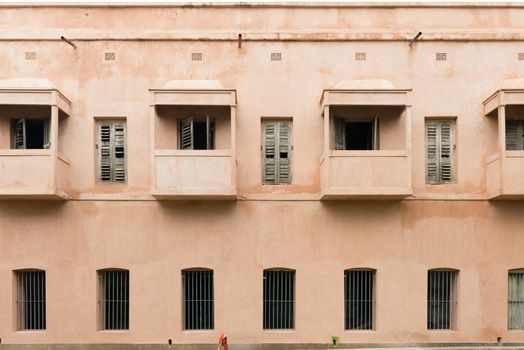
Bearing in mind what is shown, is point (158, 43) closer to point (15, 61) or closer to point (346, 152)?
point (15, 61)

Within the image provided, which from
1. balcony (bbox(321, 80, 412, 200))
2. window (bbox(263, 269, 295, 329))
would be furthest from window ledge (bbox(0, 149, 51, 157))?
balcony (bbox(321, 80, 412, 200))

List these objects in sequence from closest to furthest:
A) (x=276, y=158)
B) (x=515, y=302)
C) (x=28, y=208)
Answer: (x=28, y=208), (x=515, y=302), (x=276, y=158)

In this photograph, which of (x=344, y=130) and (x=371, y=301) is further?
(x=344, y=130)

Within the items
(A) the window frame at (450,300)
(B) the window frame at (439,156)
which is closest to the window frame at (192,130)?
(B) the window frame at (439,156)

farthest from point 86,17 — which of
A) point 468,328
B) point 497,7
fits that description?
point 468,328

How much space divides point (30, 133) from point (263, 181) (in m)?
6.36

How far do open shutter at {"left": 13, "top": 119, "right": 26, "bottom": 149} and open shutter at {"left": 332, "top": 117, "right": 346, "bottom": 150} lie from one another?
8.14 meters

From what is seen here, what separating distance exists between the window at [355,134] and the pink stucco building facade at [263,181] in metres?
0.13

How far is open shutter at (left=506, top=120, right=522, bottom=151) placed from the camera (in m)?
13.5

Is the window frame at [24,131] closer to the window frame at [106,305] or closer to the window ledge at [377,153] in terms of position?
the window frame at [106,305]

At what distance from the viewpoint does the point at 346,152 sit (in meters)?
12.5

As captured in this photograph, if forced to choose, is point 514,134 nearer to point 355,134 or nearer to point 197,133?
point 355,134

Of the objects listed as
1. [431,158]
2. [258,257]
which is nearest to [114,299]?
[258,257]

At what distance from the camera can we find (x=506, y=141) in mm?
A: 13523
